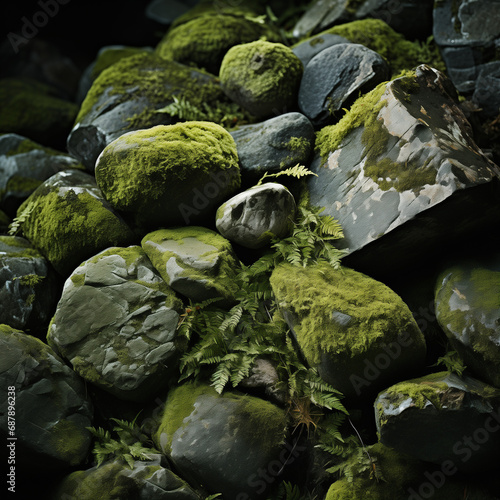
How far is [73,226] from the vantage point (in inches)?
198

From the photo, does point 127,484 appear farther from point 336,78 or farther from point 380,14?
point 380,14

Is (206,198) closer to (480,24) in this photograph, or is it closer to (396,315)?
(396,315)

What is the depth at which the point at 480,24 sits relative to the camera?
18.5 feet

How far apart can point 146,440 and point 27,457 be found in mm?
1048

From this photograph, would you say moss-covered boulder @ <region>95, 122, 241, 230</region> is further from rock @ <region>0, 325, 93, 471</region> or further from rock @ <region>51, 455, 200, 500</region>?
rock @ <region>51, 455, 200, 500</region>

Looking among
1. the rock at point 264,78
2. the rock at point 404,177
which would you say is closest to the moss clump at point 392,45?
the rock at point 264,78

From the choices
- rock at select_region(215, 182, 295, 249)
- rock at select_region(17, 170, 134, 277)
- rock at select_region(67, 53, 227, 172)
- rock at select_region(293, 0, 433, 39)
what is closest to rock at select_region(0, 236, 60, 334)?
rock at select_region(17, 170, 134, 277)

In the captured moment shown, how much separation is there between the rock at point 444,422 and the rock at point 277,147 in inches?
111

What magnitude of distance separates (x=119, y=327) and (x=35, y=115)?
4787mm

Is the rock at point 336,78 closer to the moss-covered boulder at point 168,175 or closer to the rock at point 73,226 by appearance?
the moss-covered boulder at point 168,175

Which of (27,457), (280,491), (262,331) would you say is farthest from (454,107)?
(27,457)

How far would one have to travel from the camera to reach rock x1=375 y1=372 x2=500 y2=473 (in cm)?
359

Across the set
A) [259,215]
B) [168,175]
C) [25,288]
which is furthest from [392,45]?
[25,288]

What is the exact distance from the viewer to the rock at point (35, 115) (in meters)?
7.23
